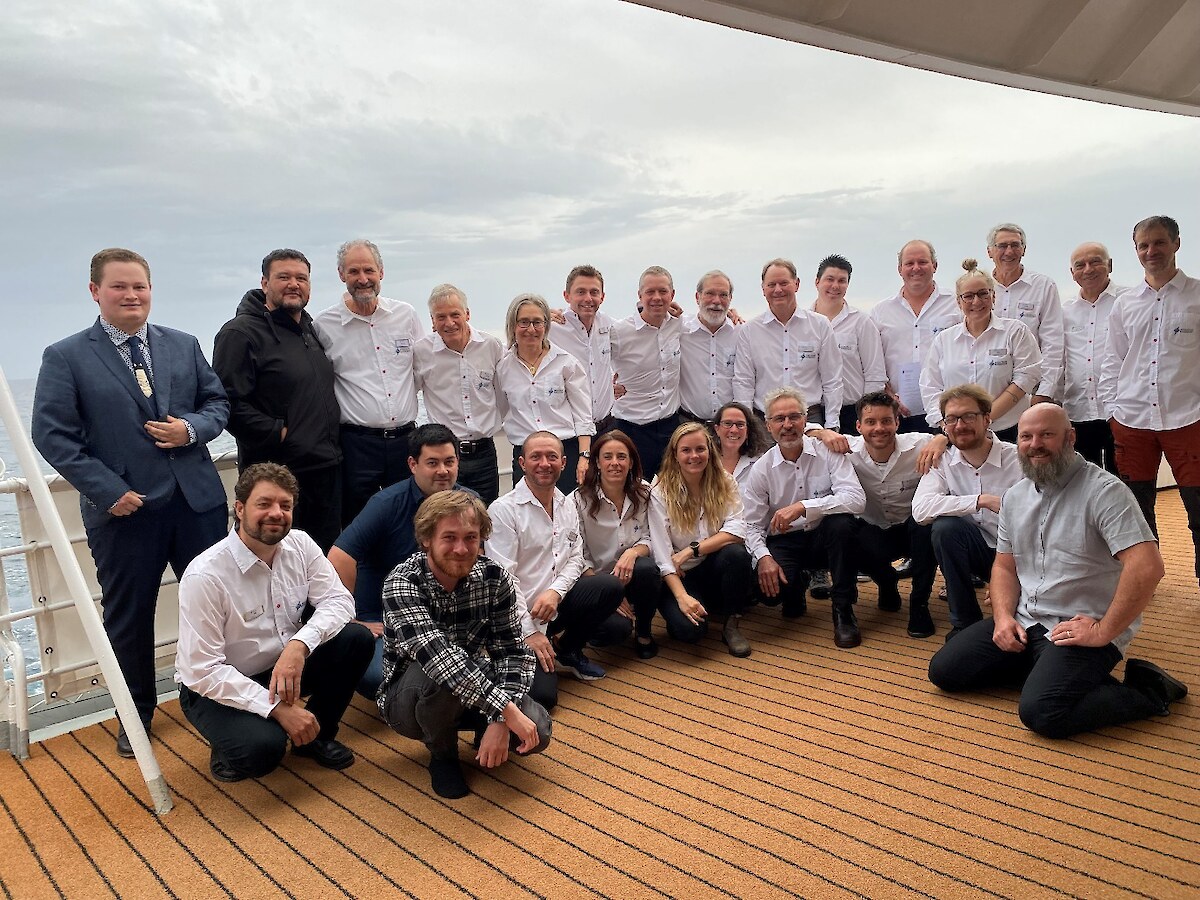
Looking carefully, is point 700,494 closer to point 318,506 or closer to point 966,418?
point 966,418

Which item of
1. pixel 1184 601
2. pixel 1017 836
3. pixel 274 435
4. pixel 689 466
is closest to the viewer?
pixel 1017 836

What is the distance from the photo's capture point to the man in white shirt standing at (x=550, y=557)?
3414mm

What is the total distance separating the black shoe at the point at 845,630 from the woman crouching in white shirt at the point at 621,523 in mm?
768

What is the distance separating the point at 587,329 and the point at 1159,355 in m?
2.63

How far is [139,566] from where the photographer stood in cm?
300

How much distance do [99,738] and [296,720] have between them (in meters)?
1.06

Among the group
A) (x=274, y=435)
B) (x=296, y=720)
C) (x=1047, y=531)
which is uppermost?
(x=274, y=435)

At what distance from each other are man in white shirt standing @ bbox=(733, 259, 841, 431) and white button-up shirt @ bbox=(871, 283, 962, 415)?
1.29ft

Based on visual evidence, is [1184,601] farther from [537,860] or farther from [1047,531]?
[537,860]

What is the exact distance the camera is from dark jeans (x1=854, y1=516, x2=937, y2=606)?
12.3 feet

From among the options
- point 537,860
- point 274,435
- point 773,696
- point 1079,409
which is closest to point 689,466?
point 773,696

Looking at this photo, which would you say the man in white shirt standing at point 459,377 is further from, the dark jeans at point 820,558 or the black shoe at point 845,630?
the black shoe at point 845,630

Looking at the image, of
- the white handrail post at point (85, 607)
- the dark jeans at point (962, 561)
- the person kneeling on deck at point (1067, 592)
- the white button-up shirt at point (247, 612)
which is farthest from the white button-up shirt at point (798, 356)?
the white handrail post at point (85, 607)

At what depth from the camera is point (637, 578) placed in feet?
12.1
